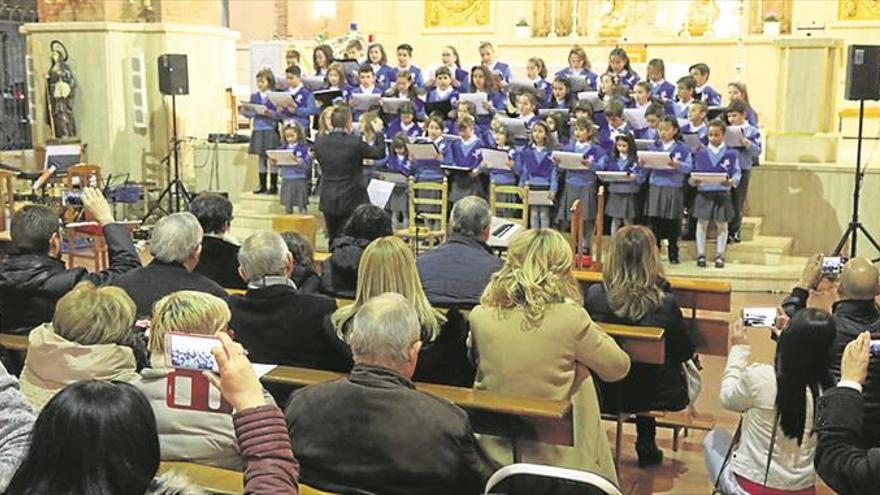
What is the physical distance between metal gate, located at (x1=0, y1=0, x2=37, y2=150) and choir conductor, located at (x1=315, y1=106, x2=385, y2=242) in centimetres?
695

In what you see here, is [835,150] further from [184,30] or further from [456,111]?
[184,30]

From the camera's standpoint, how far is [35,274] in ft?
13.8

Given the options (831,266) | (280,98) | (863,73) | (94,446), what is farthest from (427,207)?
(94,446)

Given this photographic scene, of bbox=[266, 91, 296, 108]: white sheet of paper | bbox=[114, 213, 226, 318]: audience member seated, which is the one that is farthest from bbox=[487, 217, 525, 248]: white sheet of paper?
bbox=[266, 91, 296, 108]: white sheet of paper

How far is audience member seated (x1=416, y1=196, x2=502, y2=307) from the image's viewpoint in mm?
4406

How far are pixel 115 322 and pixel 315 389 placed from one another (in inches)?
33.1

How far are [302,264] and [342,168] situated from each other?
3.73 meters

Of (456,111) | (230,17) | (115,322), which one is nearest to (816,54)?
(456,111)

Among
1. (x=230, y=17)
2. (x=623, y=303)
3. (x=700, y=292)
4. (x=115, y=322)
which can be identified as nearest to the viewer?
(x=115, y=322)

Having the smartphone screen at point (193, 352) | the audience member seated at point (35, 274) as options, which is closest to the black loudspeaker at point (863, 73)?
the audience member seated at point (35, 274)

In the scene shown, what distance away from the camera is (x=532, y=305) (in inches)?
133

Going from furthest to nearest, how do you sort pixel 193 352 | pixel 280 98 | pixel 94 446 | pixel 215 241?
pixel 280 98 → pixel 215 241 → pixel 193 352 → pixel 94 446

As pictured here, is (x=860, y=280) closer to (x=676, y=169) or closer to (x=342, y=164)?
(x=676, y=169)

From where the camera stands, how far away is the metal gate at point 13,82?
13.6 metres
